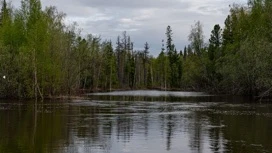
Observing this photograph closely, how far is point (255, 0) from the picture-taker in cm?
7250

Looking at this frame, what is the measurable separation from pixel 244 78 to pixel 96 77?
51951 millimetres

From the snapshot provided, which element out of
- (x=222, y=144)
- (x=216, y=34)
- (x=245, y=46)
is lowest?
(x=222, y=144)

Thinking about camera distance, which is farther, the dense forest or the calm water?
the dense forest

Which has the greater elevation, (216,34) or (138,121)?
(216,34)

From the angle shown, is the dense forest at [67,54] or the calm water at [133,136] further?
the dense forest at [67,54]

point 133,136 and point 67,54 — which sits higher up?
point 67,54

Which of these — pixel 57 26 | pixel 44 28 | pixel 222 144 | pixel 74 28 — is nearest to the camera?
pixel 222 144

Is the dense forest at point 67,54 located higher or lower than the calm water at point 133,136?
higher

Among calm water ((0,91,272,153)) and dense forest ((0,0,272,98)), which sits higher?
dense forest ((0,0,272,98))

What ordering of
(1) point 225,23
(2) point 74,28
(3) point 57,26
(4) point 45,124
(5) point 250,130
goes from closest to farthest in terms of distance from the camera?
(5) point 250,130 → (4) point 45,124 → (3) point 57,26 → (2) point 74,28 → (1) point 225,23

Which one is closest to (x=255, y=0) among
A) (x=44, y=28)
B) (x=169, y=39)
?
(x=44, y=28)

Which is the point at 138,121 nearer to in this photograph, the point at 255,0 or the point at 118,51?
the point at 255,0

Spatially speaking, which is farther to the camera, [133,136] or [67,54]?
[67,54]

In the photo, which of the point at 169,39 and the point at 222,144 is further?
the point at 169,39
